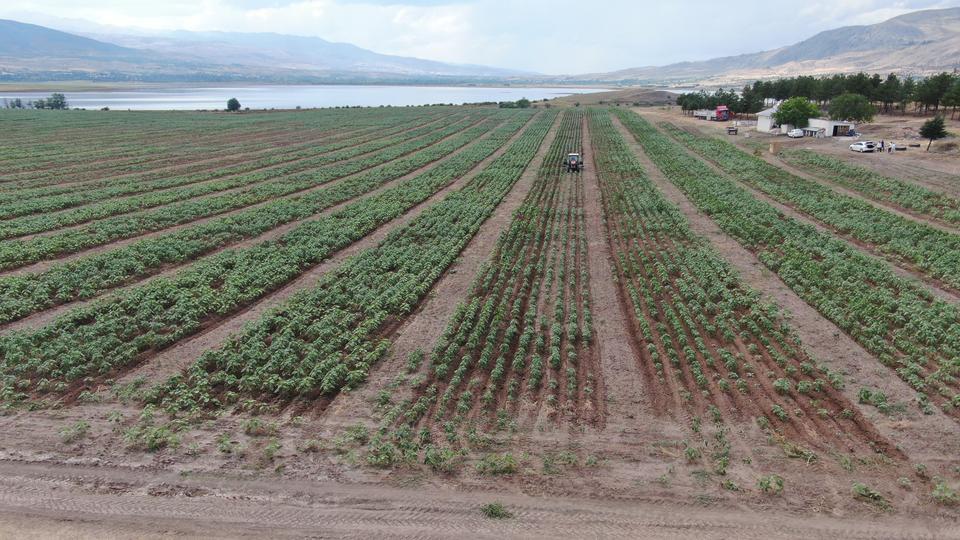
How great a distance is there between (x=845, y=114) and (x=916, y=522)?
6495 cm

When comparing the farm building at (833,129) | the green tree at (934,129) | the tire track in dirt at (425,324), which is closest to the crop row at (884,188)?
the green tree at (934,129)

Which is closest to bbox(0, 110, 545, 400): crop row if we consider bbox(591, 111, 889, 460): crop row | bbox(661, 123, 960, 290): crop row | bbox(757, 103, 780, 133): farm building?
bbox(591, 111, 889, 460): crop row

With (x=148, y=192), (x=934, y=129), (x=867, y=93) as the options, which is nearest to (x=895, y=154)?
(x=934, y=129)

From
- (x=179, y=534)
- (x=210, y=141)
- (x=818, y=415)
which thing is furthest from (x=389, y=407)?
(x=210, y=141)

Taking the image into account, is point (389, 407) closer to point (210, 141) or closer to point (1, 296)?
point (1, 296)

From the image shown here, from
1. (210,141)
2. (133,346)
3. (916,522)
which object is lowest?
(916,522)

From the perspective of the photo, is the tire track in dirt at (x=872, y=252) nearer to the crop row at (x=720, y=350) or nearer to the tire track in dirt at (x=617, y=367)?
the crop row at (x=720, y=350)

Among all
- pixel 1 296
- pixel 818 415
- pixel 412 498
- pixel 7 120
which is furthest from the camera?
pixel 7 120

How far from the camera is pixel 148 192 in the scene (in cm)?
3422

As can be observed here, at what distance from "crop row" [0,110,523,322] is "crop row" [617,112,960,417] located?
73.1 ft

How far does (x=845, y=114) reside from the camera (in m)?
60.0

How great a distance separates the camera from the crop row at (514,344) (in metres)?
12.1

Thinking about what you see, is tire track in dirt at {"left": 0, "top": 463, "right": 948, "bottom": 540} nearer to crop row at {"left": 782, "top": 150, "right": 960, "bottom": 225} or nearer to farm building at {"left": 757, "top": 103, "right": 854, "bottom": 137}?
crop row at {"left": 782, "top": 150, "right": 960, "bottom": 225}

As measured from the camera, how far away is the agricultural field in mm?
9523
